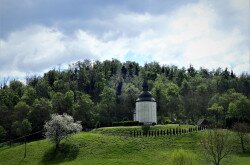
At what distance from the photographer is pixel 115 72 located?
170 m

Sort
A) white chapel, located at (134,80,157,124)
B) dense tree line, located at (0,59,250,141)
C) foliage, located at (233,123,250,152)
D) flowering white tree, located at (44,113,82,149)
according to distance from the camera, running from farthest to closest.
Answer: dense tree line, located at (0,59,250,141)
white chapel, located at (134,80,157,124)
flowering white tree, located at (44,113,82,149)
foliage, located at (233,123,250,152)

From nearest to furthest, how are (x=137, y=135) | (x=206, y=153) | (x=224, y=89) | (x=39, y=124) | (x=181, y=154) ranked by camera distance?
(x=181, y=154) → (x=206, y=153) → (x=137, y=135) → (x=39, y=124) → (x=224, y=89)

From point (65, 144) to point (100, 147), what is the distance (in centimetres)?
719

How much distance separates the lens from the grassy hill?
2293 inches

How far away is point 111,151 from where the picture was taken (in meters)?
63.3

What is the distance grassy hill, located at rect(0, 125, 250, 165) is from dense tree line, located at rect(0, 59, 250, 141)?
55.1 ft

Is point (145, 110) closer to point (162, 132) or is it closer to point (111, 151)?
point (162, 132)

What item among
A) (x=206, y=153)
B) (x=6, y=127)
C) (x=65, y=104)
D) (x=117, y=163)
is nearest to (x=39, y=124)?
(x=6, y=127)

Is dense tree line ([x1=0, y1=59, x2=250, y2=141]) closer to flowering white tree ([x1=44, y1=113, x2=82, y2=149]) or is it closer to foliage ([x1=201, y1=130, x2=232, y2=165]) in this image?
flowering white tree ([x1=44, y1=113, x2=82, y2=149])

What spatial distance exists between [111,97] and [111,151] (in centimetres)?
5574

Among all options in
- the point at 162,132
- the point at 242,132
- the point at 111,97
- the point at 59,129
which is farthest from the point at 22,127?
the point at 242,132

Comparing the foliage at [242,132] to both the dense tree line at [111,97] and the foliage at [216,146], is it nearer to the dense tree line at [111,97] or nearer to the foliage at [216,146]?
the foliage at [216,146]

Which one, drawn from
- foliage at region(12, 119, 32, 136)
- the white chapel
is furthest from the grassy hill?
the white chapel

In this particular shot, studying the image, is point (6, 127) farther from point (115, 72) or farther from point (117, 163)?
point (115, 72)
